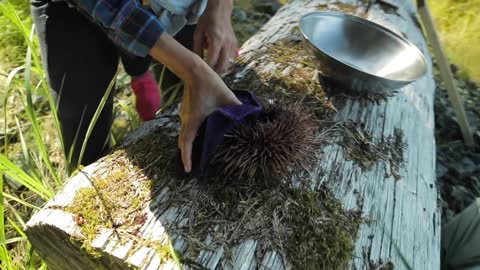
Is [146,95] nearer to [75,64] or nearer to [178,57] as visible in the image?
[75,64]

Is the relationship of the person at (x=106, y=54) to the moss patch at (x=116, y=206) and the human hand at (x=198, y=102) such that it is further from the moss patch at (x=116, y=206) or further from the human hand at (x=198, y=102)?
the moss patch at (x=116, y=206)

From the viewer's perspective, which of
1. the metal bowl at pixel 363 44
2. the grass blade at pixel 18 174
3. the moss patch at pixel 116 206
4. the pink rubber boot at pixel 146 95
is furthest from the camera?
the pink rubber boot at pixel 146 95

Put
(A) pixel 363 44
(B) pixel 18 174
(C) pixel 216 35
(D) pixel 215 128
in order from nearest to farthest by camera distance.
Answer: (D) pixel 215 128 → (B) pixel 18 174 → (C) pixel 216 35 → (A) pixel 363 44

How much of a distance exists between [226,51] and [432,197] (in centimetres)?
75

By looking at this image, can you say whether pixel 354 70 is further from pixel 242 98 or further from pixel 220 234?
pixel 220 234

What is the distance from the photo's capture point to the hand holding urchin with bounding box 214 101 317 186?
0.93 meters

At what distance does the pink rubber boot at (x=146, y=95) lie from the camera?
5.40 feet

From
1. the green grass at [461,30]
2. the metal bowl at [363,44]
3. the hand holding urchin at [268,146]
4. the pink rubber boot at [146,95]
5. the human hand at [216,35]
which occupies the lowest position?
the green grass at [461,30]

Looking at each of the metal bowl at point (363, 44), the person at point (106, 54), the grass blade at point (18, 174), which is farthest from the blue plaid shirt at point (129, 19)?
the metal bowl at point (363, 44)

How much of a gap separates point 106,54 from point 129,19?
40cm

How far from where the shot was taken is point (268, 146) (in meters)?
0.93

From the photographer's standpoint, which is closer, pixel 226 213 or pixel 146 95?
pixel 226 213

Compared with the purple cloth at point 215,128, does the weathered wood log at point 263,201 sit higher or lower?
lower

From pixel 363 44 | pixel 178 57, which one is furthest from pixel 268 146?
pixel 363 44
